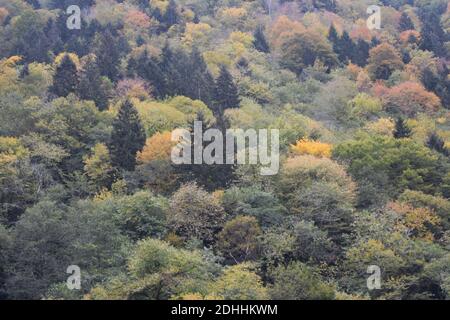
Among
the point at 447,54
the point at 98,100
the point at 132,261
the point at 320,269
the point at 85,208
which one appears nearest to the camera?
the point at 132,261

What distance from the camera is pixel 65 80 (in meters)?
55.8

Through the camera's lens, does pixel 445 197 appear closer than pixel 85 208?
No

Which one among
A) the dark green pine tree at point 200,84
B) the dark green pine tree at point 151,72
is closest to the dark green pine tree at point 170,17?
the dark green pine tree at point 151,72

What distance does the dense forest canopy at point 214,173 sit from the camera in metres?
33.2

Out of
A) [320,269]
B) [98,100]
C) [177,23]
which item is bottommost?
[320,269]

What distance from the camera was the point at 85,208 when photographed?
124ft

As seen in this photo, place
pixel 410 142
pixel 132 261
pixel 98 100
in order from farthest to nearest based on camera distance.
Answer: pixel 98 100
pixel 410 142
pixel 132 261

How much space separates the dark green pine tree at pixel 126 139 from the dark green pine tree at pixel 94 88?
784cm

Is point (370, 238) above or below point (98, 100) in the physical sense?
below

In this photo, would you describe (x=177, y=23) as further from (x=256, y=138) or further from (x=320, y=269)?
(x=320, y=269)

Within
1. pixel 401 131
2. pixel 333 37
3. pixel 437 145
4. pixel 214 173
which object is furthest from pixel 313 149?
pixel 333 37

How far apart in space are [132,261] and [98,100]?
2608cm

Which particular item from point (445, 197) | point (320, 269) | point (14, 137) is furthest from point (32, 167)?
point (445, 197)

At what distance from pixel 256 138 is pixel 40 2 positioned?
50545 millimetres
